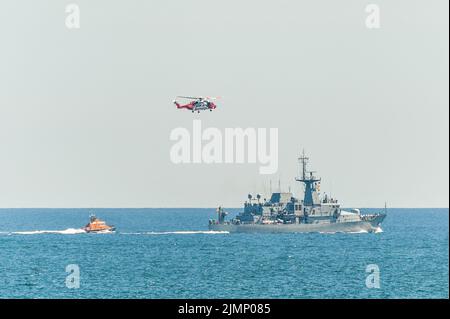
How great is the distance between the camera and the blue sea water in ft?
283

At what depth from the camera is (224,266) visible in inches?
4311

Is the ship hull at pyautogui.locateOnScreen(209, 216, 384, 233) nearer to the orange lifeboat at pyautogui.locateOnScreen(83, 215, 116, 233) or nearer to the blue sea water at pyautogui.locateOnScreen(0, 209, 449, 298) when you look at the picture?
the blue sea water at pyautogui.locateOnScreen(0, 209, 449, 298)

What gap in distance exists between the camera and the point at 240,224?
569ft

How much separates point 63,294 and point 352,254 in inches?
2334

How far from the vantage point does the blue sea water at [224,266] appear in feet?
283

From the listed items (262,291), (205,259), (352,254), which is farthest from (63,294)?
(352,254)

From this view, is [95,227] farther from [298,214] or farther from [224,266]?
[224,266]

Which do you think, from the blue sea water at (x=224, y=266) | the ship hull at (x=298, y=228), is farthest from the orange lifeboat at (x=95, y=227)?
the ship hull at (x=298, y=228)

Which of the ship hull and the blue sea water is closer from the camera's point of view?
the blue sea water

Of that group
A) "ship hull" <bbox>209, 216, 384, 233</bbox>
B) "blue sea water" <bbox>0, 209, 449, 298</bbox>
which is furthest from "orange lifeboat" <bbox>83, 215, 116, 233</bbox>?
"ship hull" <bbox>209, 216, 384, 233</bbox>

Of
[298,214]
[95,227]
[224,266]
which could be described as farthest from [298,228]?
[224,266]

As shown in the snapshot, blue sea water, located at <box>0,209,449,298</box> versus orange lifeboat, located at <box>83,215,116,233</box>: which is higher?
orange lifeboat, located at <box>83,215,116,233</box>
